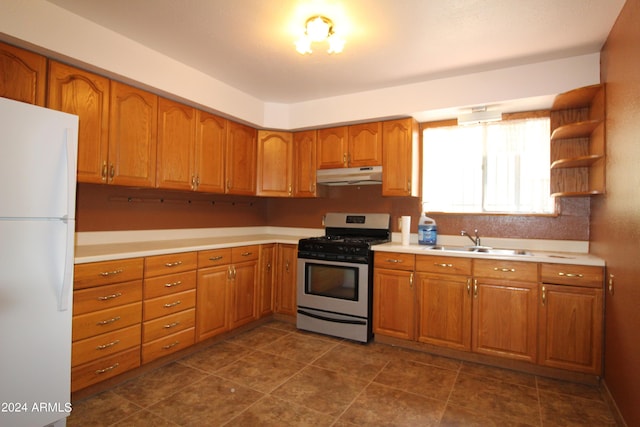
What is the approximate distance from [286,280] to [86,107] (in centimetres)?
231

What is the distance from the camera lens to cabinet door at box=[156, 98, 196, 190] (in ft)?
9.11

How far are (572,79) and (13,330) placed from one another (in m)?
3.84

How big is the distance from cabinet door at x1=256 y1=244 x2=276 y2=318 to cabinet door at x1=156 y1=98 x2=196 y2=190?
1.01 metres

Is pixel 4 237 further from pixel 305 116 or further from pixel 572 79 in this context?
pixel 572 79

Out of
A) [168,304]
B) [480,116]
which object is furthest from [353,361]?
[480,116]

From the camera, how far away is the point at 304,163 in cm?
378

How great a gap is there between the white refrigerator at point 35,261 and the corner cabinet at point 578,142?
10.5 ft

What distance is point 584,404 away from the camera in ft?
6.98

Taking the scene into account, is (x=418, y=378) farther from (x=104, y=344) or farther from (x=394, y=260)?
(x=104, y=344)

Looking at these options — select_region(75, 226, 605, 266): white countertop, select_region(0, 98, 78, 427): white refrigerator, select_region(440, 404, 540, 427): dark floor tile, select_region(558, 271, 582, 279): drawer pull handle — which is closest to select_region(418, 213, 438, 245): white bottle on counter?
select_region(75, 226, 605, 266): white countertop

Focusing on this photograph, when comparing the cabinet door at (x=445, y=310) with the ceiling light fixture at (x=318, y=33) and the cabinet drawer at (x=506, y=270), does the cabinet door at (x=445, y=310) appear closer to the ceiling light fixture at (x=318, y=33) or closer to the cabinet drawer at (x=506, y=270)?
the cabinet drawer at (x=506, y=270)

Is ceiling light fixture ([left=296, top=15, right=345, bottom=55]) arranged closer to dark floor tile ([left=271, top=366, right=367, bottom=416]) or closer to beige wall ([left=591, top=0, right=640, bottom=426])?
beige wall ([left=591, top=0, right=640, bottom=426])

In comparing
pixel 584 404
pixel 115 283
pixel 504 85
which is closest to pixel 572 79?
pixel 504 85

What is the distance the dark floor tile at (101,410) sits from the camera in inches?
73.7
